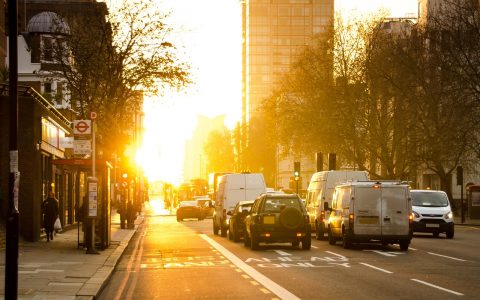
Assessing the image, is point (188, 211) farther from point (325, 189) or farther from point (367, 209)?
point (367, 209)

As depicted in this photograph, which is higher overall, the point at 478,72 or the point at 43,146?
the point at 478,72

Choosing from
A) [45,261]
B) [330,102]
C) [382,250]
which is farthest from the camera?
[330,102]

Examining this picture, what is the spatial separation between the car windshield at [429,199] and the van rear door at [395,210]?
1011 centimetres

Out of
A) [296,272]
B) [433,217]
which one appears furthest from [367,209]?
[433,217]

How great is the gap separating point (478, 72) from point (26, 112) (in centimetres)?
3226

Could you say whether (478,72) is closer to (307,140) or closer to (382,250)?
(307,140)

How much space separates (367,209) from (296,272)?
30.8 ft

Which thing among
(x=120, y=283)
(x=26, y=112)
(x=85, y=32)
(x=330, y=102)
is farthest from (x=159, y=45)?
(x=330, y=102)

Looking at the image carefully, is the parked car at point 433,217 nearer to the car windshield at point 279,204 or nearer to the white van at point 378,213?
the white van at point 378,213

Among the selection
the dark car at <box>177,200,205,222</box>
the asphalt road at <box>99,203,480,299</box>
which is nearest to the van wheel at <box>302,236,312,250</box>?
the asphalt road at <box>99,203,480,299</box>

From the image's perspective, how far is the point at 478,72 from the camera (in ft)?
191

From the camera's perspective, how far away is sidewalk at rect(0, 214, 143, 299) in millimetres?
16384

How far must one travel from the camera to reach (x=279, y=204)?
100ft

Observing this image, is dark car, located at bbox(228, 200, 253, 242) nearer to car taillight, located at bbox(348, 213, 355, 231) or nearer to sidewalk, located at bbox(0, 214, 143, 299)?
sidewalk, located at bbox(0, 214, 143, 299)
